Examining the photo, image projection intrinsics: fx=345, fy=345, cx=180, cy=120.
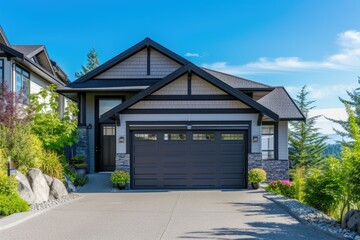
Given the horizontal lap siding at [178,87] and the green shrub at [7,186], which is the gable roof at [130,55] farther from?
the green shrub at [7,186]

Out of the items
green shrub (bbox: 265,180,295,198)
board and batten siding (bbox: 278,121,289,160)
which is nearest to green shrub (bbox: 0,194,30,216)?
green shrub (bbox: 265,180,295,198)

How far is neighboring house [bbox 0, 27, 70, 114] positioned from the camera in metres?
16.7

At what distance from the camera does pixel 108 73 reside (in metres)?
18.4

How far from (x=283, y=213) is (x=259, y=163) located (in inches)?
203

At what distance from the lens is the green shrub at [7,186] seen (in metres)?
9.91

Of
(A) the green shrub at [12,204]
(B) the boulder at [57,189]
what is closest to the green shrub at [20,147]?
(B) the boulder at [57,189]

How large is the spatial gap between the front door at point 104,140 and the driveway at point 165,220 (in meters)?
5.43

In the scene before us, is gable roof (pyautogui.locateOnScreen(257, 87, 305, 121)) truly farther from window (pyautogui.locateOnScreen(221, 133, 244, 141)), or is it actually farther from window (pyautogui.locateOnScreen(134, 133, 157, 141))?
window (pyautogui.locateOnScreen(134, 133, 157, 141))

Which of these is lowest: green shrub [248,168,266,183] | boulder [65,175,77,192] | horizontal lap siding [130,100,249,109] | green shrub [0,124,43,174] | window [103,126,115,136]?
boulder [65,175,77,192]

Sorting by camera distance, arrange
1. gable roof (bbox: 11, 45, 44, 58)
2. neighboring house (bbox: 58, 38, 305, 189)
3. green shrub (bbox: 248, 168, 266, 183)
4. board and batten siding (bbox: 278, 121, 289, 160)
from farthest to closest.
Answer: gable roof (bbox: 11, 45, 44, 58)
board and batten siding (bbox: 278, 121, 289, 160)
neighboring house (bbox: 58, 38, 305, 189)
green shrub (bbox: 248, 168, 266, 183)

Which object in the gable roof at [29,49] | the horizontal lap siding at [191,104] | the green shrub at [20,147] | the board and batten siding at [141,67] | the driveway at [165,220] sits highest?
the gable roof at [29,49]

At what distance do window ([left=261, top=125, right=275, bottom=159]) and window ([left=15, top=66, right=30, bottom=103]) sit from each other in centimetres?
1226

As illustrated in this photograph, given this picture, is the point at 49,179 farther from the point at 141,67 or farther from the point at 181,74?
the point at 141,67

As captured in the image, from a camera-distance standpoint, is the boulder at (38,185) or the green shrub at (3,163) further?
the boulder at (38,185)
